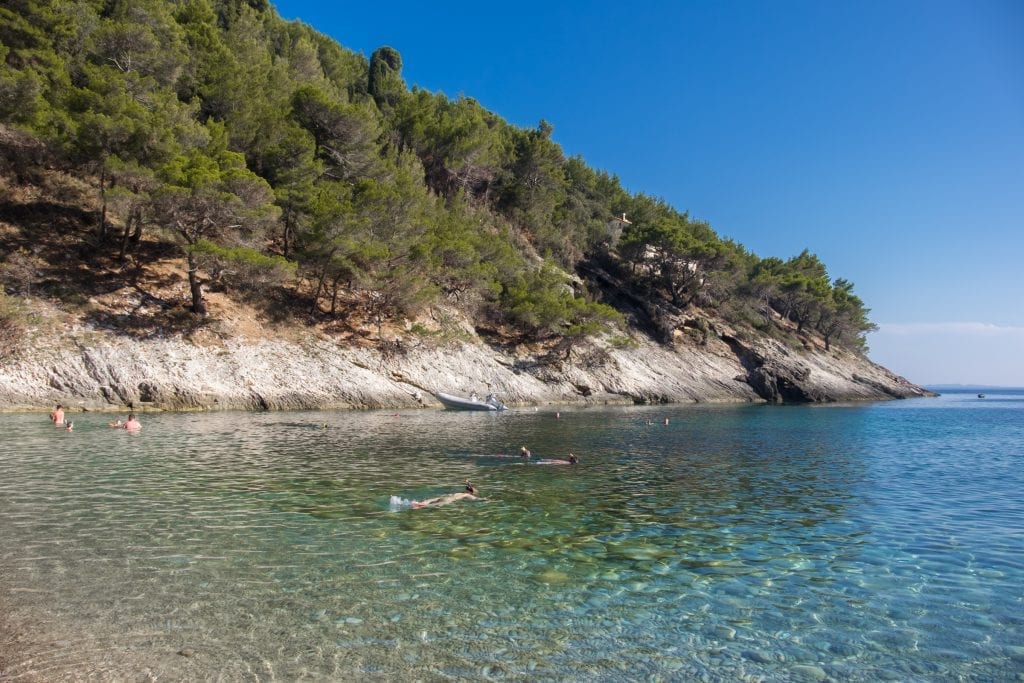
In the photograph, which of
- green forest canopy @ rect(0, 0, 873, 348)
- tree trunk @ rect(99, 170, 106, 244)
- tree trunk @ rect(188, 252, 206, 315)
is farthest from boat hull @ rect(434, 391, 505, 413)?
tree trunk @ rect(99, 170, 106, 244)

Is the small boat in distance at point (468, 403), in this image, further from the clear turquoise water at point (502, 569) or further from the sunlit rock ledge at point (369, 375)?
the clear turquoise water at point (502, 569)

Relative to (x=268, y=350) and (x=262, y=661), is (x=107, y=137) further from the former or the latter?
(x=262, y=661)

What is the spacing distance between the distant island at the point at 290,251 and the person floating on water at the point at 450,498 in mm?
24145

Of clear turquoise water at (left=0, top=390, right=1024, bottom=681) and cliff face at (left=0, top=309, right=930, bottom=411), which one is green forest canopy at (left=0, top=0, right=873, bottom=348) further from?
clear turquoise water at (left=0, top=390, right=1024, bottom=681)

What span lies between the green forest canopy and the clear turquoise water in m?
21.7

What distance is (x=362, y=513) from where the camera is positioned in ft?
38.7

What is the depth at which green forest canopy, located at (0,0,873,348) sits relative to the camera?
33875 millimetres

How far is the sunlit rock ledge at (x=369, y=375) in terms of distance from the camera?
29.5 m

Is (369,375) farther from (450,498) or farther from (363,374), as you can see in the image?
(450,498)

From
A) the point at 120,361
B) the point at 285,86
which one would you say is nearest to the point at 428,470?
the point at 120,361

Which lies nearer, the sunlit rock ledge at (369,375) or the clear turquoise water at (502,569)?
the clear turquoise water at (502,569)

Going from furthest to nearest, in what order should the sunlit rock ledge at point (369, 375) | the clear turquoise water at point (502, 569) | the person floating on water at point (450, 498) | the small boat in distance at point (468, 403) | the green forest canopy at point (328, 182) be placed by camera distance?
the small boat in distance at point (468, 403) < the green forest canopy at point (328, 182) < the sunlit rock ledge at point (369, 375) < the person floating on water at point (450, 498) < the clear turquoise water at point (502, 569)

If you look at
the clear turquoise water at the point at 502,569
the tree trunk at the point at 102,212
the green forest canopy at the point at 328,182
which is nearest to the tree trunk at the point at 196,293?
the green forest canopy at the point at 328,182

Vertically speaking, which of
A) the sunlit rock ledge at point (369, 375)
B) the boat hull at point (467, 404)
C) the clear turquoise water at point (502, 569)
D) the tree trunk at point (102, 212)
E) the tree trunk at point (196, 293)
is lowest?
the clear turquoise water at point (502, 569)
